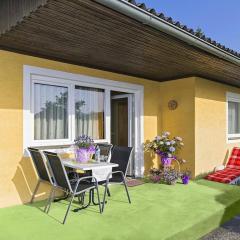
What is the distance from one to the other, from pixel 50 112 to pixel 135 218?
2.76m

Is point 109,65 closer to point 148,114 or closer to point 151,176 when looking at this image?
point 148,114

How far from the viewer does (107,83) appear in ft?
21.2

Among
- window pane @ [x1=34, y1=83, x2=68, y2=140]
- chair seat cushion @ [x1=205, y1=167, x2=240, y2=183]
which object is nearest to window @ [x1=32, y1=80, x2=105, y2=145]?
window pane @ [x1=34, y1=83, x2=68, y2=140]

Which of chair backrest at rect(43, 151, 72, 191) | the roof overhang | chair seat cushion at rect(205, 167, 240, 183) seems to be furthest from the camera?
chair seat cushion at rect(205, 167, 240, 183)

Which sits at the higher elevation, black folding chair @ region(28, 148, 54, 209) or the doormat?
black folding chair @ region(28, 148, 54, 209)

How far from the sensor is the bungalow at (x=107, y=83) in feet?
11.6

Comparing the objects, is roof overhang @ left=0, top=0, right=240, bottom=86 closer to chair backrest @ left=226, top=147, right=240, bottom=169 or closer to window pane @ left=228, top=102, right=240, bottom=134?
window pane @ left=228, top=102, right=240, bottom=134

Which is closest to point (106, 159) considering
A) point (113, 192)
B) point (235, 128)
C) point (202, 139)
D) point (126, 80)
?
point (113, 192)

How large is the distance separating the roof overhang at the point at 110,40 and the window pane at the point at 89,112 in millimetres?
632

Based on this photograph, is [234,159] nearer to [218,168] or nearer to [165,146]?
[218,168]

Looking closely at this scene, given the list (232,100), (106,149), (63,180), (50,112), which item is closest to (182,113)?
(232,100)

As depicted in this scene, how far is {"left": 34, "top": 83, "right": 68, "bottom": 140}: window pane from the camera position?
17.6 feet

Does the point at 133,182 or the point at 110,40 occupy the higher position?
the point at 110,40

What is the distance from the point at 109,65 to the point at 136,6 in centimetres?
299
